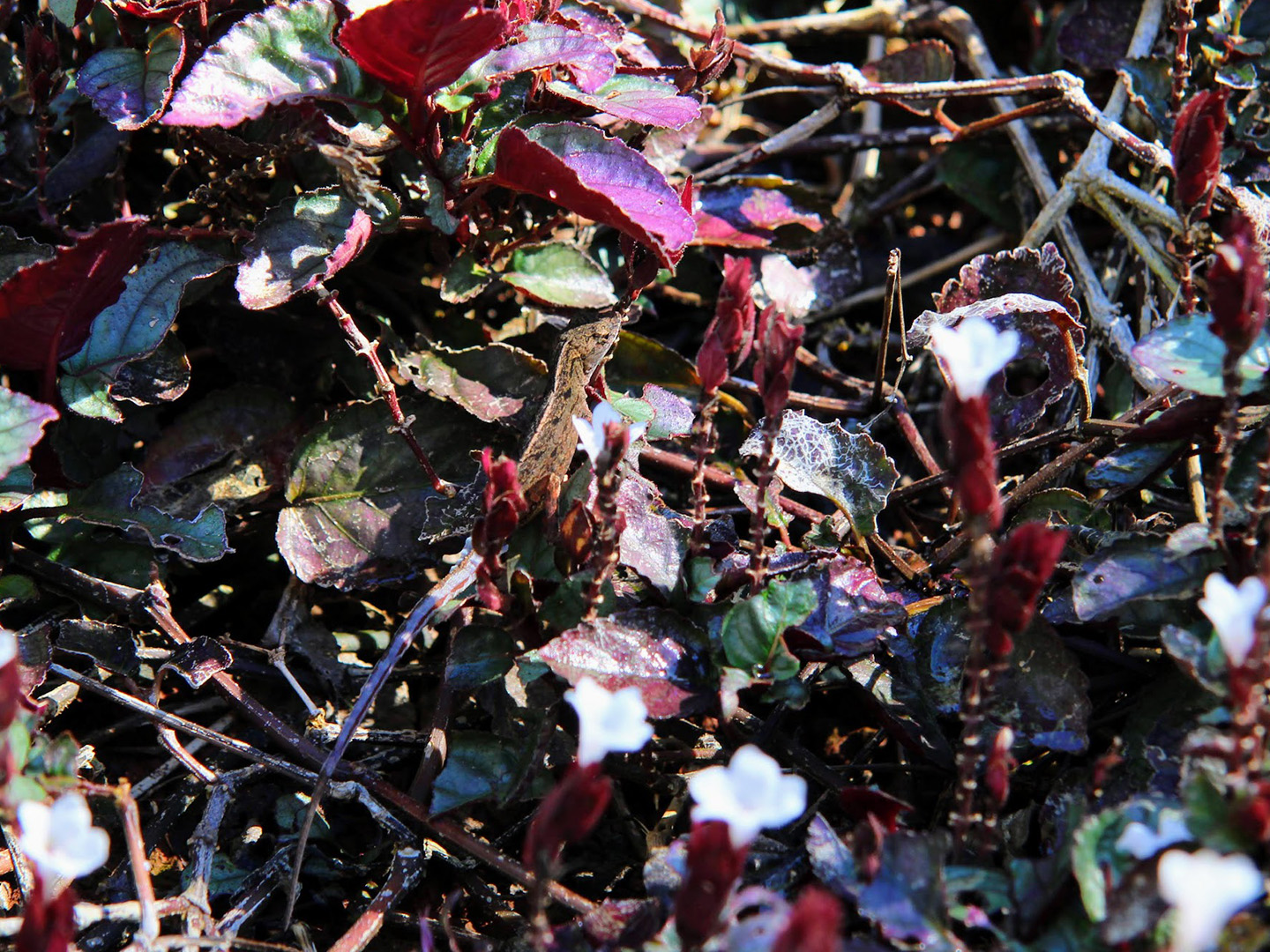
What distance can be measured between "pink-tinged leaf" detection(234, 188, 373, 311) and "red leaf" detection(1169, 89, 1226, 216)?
127 cm

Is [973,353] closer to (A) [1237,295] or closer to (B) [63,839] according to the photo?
(A) [1237,295]

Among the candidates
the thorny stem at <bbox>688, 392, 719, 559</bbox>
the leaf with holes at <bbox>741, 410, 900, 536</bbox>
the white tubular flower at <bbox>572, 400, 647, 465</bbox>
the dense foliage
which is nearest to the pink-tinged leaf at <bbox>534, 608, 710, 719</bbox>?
the dense foliage

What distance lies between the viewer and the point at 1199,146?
154cm

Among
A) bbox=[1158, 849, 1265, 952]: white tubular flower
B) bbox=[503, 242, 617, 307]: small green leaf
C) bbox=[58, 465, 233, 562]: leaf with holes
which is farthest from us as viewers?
bbox=[503, 242, 617, 307]: small green leaf

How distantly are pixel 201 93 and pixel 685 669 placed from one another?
1.12 m

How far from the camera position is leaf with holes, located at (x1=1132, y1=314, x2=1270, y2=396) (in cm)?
142

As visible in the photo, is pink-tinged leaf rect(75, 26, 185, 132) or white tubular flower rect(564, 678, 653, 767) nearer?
white tubular flower rect(564, 678, 653, 767)

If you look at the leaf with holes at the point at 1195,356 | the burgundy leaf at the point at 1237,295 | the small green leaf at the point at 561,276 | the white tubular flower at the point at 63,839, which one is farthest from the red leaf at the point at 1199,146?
the white tubular flower at the point at 63,839

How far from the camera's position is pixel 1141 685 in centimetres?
158

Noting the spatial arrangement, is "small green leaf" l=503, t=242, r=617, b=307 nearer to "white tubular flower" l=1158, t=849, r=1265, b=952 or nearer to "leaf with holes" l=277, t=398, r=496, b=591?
"leaf with holes" l=277, t=398, r=496, b=591

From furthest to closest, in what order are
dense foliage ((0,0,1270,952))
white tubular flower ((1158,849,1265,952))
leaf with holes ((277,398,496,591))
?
leaf with holes ((277,398,496,591))
dense foliage ((0,0,1270,952))
white tubular flower ((1158,849,1265,952))

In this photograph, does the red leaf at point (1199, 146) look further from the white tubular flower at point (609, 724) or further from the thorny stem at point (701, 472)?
the white tubular flower at point (609, 724)

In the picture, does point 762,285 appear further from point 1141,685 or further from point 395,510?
point 1141,685

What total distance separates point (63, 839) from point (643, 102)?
1.39m
